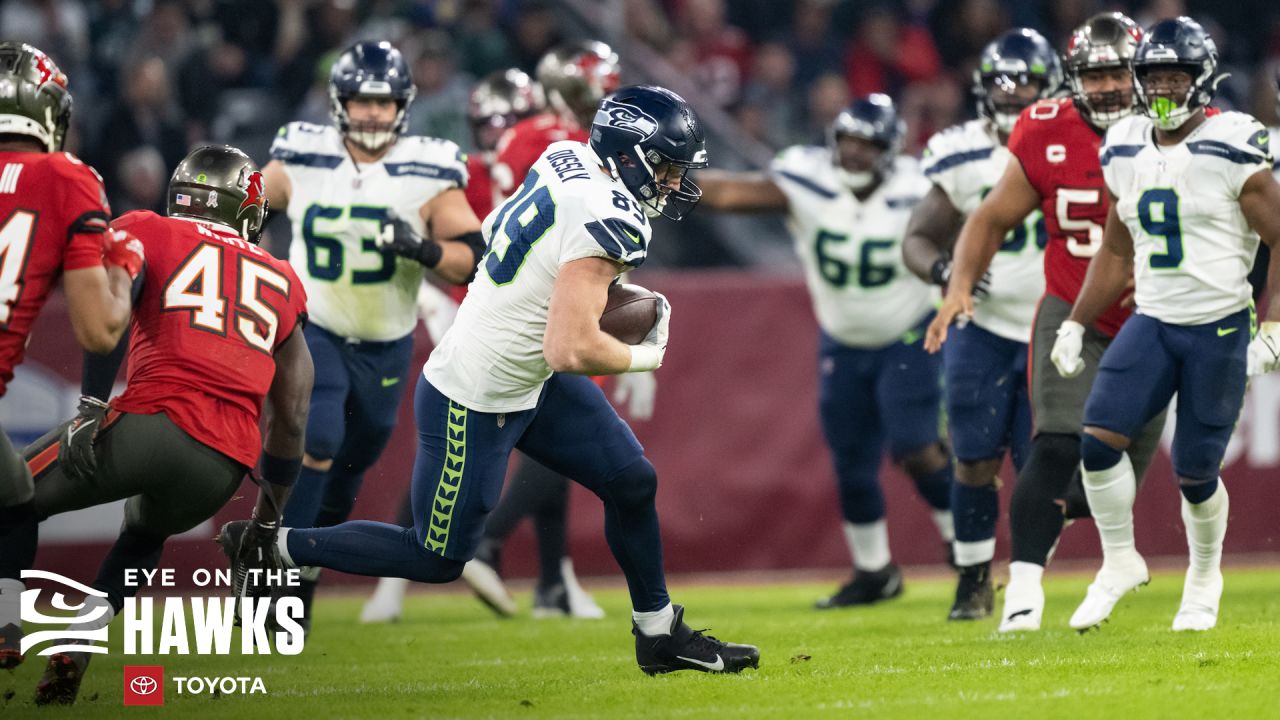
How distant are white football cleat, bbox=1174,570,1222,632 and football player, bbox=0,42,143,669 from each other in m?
3.62

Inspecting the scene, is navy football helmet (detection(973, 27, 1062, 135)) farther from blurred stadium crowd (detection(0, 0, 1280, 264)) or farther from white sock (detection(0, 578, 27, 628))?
blurred stadium crowd (detection(0, 0, 1280, 264))

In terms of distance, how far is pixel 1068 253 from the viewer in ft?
20.3

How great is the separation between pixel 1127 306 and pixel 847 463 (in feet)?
6.67

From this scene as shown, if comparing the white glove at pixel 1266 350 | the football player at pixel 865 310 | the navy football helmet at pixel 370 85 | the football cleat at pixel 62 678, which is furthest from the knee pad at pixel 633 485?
the football player at pixel 865 310

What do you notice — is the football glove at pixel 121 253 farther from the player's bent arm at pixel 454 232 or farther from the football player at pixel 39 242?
the player's bent arm at pixel 454 232

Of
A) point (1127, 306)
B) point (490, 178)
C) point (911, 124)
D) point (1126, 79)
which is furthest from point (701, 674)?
point (911, 124)

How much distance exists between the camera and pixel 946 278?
645 cm

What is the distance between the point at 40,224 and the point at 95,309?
0.90ft

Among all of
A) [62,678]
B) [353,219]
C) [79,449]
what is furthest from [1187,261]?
[62,678]

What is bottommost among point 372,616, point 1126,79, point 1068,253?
point 372,616

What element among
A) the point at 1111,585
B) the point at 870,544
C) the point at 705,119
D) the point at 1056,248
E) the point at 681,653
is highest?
the point at 1056,248

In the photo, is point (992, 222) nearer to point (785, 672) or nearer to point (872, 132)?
point (872, 132)

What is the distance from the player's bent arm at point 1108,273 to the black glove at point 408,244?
7.66ft

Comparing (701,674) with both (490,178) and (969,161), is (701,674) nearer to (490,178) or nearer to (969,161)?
(969,161)
